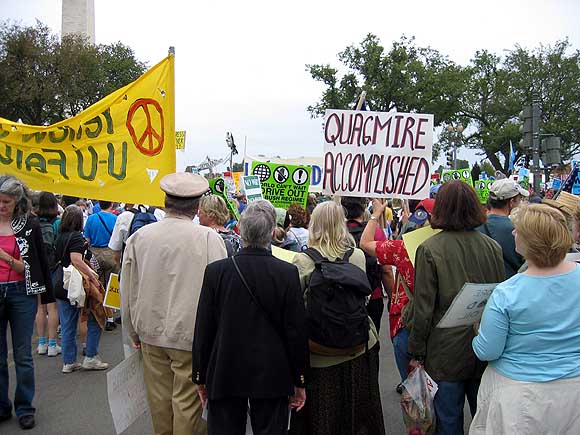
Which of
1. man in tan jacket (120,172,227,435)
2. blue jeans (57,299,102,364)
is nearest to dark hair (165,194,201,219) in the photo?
man in tan jacket (120,172,227,435)

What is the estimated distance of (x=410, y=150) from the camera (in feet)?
15.9

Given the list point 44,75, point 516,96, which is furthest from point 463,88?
point 44,75

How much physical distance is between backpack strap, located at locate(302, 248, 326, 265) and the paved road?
201 centimetres

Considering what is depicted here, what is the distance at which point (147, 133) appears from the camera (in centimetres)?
471

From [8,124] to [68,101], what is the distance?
2918 centimetres

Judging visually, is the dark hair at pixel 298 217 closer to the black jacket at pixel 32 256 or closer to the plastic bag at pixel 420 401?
the black jacket at pixel 32 256

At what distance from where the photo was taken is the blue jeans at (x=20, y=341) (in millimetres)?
4512

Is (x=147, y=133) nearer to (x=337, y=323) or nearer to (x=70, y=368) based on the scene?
(x=337, y=323)

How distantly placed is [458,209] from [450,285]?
1.51ft

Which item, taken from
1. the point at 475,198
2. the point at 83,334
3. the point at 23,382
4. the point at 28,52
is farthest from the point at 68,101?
the point at 475,198

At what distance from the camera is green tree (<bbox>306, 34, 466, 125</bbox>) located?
48.4 metres

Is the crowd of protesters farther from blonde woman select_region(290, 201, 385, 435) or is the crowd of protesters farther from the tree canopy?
the tree canopy

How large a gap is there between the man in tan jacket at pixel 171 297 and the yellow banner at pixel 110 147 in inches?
43.1

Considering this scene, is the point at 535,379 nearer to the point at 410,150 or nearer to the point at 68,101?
the point at 410,150
